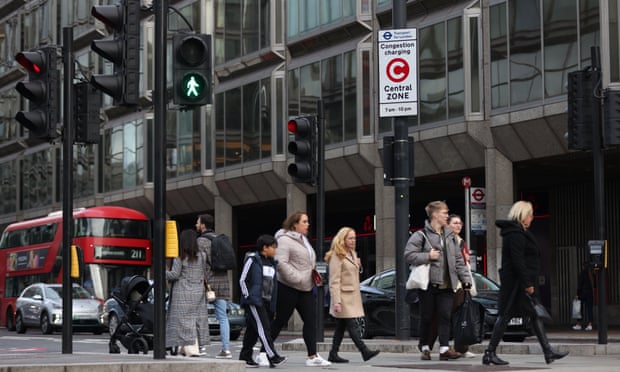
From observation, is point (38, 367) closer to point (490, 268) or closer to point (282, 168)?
point (490, 268)

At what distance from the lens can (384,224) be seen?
37.2 meters

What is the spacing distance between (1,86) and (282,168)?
27.5 meters

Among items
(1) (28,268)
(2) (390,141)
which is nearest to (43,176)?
(1) (28,268)

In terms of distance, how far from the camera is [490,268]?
106ft

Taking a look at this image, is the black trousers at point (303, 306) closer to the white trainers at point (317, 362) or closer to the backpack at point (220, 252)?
the white trainers at point (317, 362)

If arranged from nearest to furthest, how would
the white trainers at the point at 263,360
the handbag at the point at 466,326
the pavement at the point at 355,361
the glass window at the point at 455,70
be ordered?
the pavement at the point at 355,361 < the white trainers at the point at 263,360 < the handbag at the point at 466,326 < the glass window at the point at 455,70

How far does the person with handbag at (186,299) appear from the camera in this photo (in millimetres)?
16312

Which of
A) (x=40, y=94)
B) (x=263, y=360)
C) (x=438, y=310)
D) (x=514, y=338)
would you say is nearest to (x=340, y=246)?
(x=438, y=310)

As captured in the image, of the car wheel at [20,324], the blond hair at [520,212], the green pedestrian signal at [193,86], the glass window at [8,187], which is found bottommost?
the car wheel at [20,324]

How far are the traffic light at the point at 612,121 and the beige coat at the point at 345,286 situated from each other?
4119 mm

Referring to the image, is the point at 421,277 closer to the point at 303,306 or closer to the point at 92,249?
the point at 303,306

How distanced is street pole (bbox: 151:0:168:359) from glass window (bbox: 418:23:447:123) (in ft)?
71.2

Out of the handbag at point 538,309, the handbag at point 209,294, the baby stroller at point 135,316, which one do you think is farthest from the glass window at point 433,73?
the handbag at point 538,309

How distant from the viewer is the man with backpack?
56.7 feet
